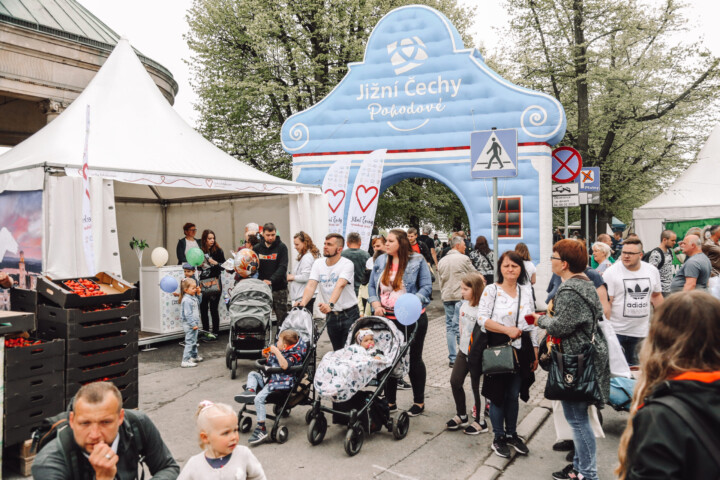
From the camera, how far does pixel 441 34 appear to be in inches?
506

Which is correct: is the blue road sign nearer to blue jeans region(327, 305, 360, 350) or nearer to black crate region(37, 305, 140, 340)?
blue jeans region(327, 305, 360, 350)

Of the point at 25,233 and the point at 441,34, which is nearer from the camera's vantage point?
the point at 25,233

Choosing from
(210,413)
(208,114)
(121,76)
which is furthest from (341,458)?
(208,114)

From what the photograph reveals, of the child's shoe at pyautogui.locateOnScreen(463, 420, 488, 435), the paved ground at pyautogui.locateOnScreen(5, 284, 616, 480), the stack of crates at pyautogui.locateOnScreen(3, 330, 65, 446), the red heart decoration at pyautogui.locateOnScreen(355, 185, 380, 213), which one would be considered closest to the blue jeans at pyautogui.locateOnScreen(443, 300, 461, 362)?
the paved ground at pyautogui.locateOnScreen(5, 284, 616, 480)

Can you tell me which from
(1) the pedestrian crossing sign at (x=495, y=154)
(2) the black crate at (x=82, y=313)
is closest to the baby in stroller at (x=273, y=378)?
(2) the black crate at (x=82, y=313)

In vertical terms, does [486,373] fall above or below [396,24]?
below

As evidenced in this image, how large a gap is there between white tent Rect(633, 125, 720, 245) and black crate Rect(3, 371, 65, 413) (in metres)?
18.1

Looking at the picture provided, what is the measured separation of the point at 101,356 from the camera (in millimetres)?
4863

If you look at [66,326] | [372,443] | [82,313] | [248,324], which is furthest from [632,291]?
[66,326]

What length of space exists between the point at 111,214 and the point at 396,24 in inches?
336

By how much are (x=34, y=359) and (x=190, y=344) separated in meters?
3.57

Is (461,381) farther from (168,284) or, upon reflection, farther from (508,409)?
(168,284)

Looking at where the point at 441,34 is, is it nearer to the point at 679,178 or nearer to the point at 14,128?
the point at 679,178

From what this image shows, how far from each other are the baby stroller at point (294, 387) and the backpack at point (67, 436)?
250 cm
